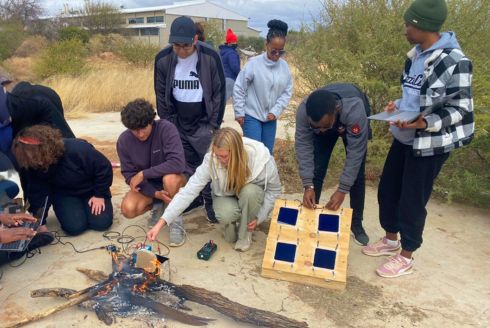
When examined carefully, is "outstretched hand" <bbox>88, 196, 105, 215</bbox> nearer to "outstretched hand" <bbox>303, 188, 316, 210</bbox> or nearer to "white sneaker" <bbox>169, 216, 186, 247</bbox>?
"white sneaker" <bbox>169, 216, 186, 247</bbox>

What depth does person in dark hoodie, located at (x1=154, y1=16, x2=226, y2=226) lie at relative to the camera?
4.01m

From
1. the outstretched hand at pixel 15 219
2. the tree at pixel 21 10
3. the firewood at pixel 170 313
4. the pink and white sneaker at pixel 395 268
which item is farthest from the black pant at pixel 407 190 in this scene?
the tree at pixel 21 10

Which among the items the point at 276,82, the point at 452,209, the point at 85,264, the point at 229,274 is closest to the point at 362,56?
the point at 276,82

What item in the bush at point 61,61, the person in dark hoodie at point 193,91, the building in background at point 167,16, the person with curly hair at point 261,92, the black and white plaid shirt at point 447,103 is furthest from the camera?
the building in background at point 167,16

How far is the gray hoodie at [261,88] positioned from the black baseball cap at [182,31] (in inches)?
27.4

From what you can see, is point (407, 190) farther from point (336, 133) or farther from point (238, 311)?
point (238, 311)

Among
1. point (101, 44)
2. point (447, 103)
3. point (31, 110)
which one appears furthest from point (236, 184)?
point (101, 44)

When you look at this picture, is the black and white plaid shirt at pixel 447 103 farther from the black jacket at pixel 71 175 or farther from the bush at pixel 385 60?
the black jacket at pixel 71 175

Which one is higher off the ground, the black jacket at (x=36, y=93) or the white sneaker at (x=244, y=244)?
the black jacket at (x=36, y=93)

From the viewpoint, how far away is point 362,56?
5.11 meters

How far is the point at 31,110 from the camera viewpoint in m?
3.69

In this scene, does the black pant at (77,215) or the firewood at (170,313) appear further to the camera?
the black pant at (77,215)

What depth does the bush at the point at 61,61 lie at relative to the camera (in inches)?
548

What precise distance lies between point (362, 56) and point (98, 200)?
11.1 ft
